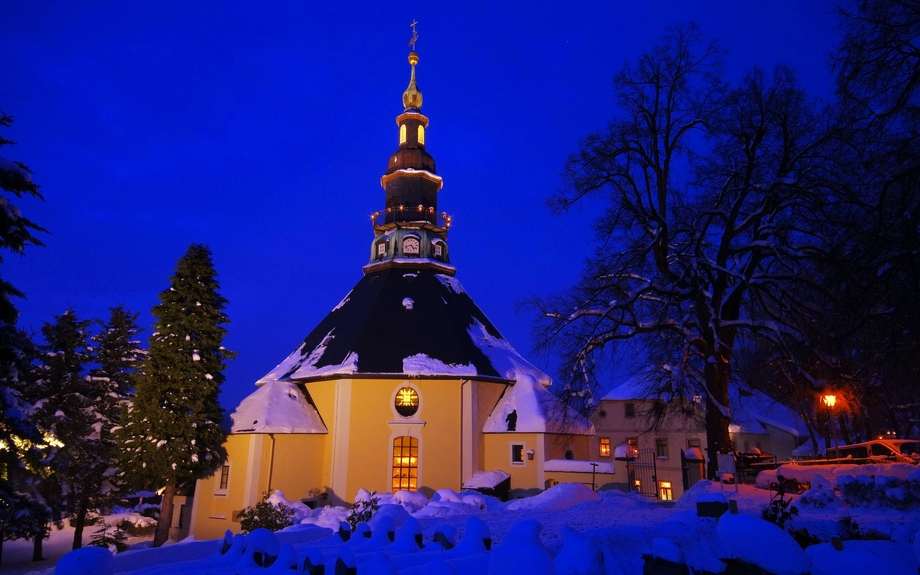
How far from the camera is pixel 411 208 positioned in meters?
36.8

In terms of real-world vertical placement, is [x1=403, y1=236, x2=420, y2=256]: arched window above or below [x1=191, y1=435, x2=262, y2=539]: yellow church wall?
above

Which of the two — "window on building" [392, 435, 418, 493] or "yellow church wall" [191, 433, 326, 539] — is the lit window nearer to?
"window on building" [392, 435, 418, 493]

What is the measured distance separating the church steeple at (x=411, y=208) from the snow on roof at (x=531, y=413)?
942 centimetres

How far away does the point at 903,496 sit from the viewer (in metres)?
10.8

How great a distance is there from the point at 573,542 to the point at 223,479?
23062 mm

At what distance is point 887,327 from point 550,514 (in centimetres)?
719

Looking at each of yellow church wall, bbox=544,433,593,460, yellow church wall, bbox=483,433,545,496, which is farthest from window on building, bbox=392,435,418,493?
yellow church wall, bbox=544,433,593,460

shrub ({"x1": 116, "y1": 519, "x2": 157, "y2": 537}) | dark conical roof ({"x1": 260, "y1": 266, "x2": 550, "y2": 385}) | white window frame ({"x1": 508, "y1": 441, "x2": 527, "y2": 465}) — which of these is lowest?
shrub ({"x1": 116, "y1": 519, "x2": 157, "y2": 537})

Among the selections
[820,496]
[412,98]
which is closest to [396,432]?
[820,496]

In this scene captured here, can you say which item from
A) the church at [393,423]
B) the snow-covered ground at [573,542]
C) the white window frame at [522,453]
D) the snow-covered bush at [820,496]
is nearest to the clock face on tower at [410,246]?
the church at [393,423]

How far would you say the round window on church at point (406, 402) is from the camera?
26672 mm

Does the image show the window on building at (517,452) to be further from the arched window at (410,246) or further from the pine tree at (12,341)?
the pine tree at (12,341)

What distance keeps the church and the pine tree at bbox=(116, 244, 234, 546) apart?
208 centimetres

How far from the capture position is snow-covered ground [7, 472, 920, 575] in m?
5.15
